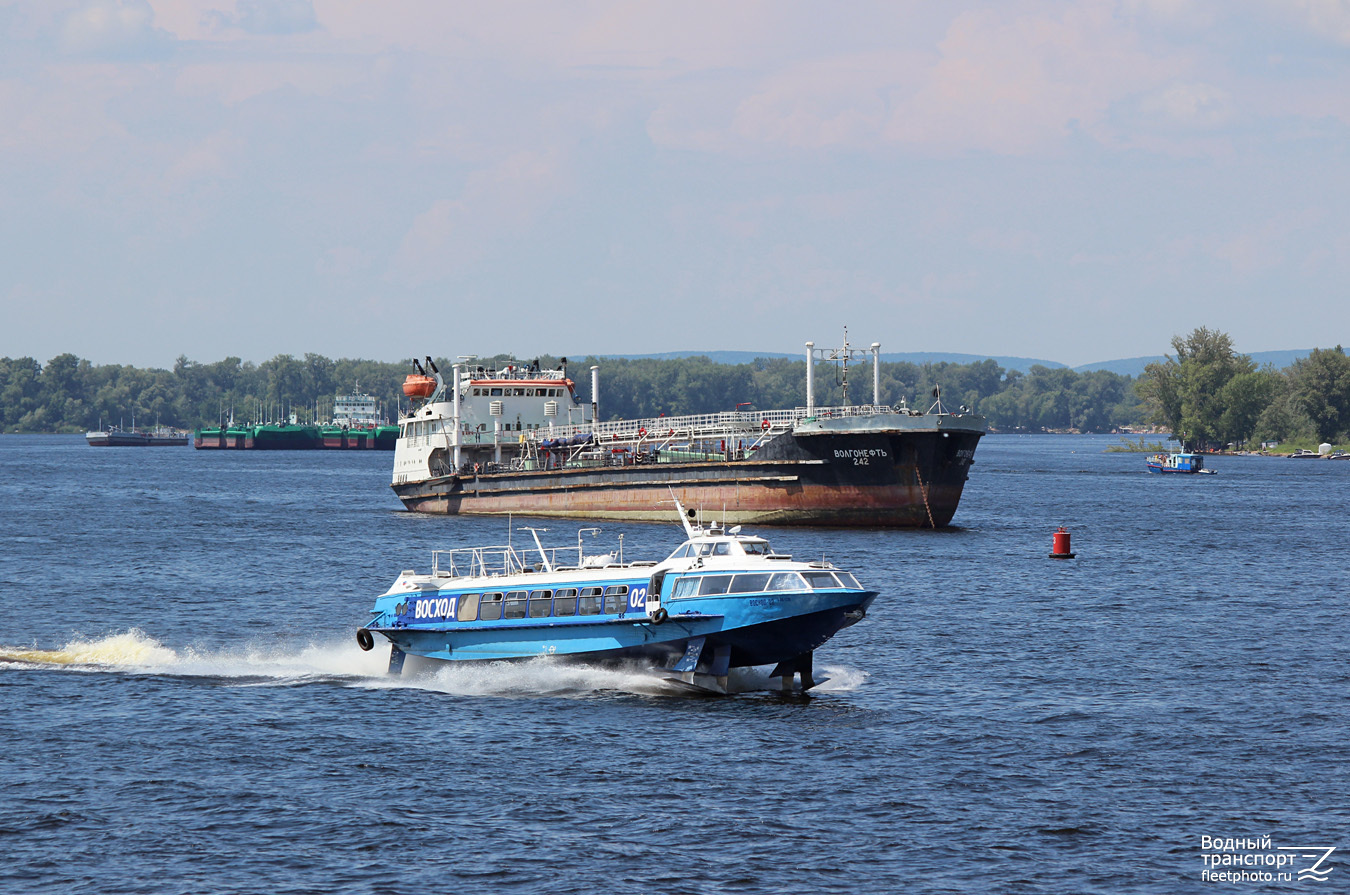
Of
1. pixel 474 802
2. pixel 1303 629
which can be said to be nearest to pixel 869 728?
pixel 474 802

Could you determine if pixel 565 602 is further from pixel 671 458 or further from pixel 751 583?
pixel 671 458

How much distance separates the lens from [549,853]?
87.8ft

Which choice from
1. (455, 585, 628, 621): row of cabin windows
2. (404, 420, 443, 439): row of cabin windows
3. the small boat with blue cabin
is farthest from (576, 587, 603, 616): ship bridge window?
the small boat with blue cabin

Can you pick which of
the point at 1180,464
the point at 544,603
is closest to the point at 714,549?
the point at 544,603

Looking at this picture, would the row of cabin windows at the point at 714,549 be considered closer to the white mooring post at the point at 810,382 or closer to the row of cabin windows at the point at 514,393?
the white mooring post at the point at 810,382

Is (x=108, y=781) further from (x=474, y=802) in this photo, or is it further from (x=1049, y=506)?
(x=1049, y=506)

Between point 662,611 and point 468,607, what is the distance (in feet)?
20.5

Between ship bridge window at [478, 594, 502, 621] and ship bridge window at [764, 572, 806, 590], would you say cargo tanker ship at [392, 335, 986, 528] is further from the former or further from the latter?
ship bridge window at [764, 572, 806, 590]

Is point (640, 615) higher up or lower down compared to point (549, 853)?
higher up

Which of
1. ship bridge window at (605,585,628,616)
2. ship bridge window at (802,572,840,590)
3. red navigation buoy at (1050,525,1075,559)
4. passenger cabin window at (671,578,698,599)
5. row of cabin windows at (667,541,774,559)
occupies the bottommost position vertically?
red navigation buoy at (1050,525,1075,559)

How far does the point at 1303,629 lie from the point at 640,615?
1059 inches

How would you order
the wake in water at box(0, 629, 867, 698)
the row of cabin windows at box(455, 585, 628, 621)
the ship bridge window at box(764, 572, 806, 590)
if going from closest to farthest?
the ship bridge window at box(764, 572, 806, 590)
the row of cabin windows at box(455, 585, 628, 621)
the wake in water at box(0, 629, 867, 698)

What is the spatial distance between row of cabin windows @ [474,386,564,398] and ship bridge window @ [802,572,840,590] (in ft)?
210

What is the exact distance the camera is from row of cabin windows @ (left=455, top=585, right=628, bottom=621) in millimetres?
38000
